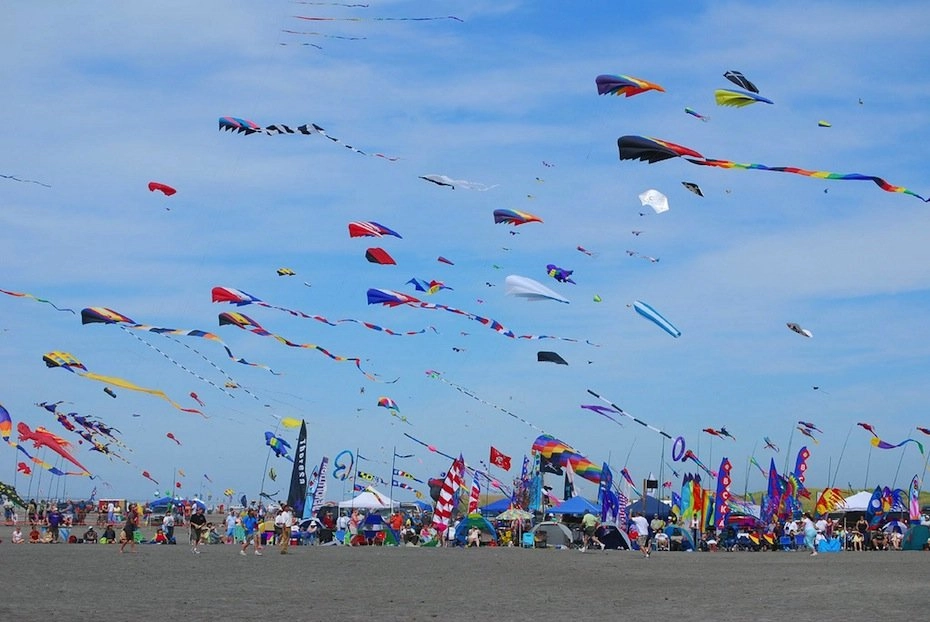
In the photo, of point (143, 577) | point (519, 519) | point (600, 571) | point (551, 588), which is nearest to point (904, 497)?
point (519, 519)

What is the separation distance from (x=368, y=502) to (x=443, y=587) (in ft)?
113

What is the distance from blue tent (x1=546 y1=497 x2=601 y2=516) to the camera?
139ft

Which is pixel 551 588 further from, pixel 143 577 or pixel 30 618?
pixel 30 618

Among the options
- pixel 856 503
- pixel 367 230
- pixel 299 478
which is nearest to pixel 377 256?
pixel 367 230

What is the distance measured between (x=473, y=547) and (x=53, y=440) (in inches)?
700

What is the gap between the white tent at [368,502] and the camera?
5056 cm

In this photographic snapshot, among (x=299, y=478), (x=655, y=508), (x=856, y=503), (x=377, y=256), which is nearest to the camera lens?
(x=377, y=256)

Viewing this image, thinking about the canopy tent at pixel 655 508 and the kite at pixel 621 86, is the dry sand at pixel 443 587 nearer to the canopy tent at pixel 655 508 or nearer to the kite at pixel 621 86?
the kite at pixel 621 86

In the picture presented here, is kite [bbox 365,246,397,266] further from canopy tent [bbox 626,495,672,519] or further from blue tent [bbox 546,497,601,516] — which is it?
canopy tent [bbox 626,495,672,519]

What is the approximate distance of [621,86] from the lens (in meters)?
19.1

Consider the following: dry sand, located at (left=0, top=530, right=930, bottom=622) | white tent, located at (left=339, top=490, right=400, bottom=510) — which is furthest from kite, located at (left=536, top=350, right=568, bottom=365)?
white tent, located at (left=339, top=490, right=400, bottom=510)

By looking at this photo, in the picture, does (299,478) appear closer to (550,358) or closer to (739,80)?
(550,358)

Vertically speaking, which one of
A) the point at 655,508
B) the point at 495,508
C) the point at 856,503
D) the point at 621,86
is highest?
the point at 621,86

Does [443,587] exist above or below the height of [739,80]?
below
